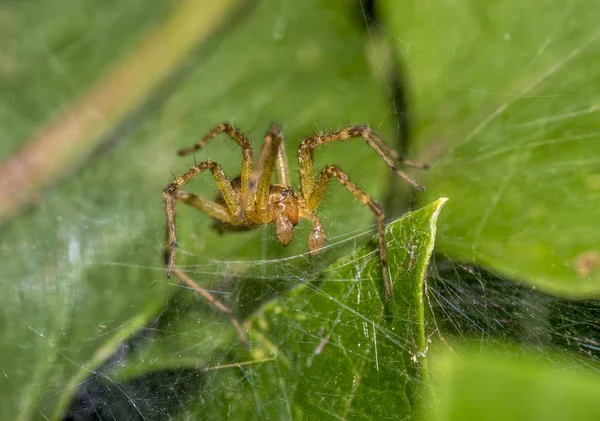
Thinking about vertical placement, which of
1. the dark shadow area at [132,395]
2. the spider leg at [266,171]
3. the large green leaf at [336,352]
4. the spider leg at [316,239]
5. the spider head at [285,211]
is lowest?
the dark shadow area at [132,395]

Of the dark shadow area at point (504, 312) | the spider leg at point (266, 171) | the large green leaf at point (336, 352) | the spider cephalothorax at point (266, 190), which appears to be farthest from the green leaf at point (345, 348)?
the spider leg at point (266, 171)

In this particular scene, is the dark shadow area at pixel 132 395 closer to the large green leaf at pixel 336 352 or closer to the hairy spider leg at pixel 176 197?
the large green leaf at pixel 336 352

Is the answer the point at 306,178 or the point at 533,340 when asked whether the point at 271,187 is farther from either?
the point at 533,340

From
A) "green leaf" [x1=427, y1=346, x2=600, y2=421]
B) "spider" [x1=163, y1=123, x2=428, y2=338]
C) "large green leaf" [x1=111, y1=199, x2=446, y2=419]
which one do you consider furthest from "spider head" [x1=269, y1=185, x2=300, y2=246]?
"green leaf" [x1=427, y1=346, x2=600, y2=421]

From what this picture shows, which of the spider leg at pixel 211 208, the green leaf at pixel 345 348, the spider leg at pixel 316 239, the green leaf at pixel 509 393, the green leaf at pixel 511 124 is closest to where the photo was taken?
the green leaf at pixel 509 393

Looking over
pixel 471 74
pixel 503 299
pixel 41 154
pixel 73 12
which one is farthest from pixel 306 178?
pixel 73 12

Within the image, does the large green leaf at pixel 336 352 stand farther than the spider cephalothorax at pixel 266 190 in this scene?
No

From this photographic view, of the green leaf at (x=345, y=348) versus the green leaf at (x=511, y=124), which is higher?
the green leaf at (x=511, y=124)
